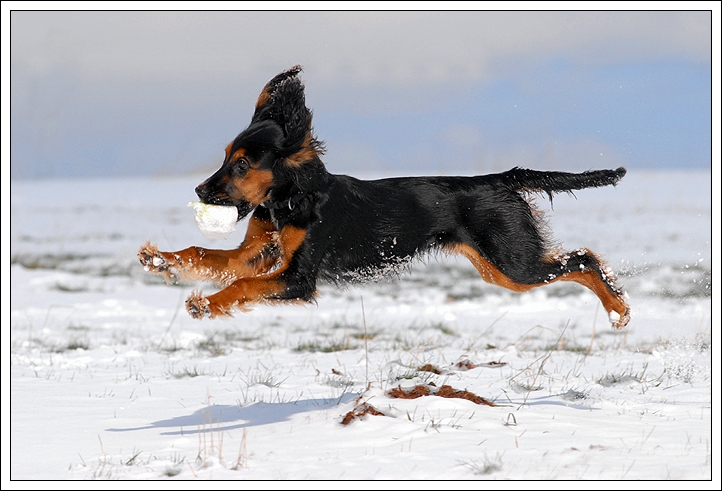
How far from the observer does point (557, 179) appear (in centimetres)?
539

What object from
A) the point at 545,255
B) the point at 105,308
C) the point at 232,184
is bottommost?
the point at 105,308

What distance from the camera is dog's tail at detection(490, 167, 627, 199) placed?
534cm

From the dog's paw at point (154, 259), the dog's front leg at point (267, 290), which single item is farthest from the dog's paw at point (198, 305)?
the dog's paw at point (154, 259)

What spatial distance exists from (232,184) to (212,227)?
273mm

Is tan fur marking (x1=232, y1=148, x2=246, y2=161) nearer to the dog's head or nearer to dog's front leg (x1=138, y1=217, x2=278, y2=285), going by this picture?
the dog's head

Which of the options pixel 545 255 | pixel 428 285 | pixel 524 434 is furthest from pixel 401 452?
pixel 428 285

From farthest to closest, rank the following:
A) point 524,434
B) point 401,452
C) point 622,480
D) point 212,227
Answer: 1. point 212,227
2. point 524,434
3. point 401,452
4. point 622,480

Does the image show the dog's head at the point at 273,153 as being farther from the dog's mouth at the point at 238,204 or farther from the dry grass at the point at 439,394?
the dry grass at the point at 439,394

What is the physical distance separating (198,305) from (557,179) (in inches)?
106

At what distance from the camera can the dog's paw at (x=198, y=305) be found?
4.11 metres

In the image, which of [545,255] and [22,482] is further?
[545,255]

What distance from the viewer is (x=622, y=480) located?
2.95 meters

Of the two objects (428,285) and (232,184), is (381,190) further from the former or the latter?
(428,285)

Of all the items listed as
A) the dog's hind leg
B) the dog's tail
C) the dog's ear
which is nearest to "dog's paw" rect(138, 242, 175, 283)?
the dog's ear
